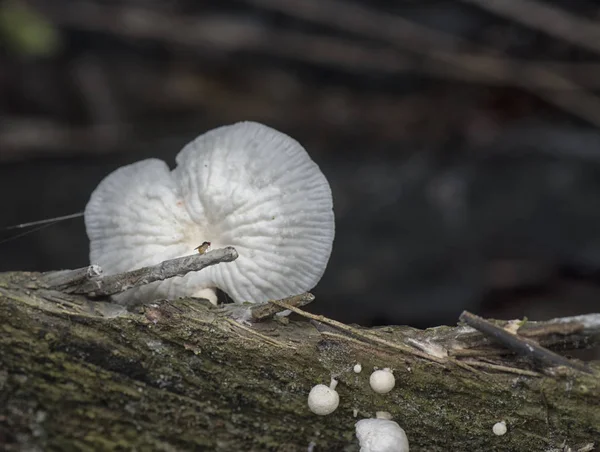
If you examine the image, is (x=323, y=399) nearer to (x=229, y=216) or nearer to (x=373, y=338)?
(x=373, y=338)

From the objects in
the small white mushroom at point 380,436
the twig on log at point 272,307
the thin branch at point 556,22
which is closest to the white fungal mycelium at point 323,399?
the small white mushroom at point 380,436

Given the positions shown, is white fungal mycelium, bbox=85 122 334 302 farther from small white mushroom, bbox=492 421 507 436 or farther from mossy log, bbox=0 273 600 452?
small white mushroom, bbox=492 421 507 436

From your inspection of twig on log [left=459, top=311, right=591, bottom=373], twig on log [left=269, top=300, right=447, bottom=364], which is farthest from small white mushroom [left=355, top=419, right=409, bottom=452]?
twig on log [left=459, top=311, right=591, bottom=373]

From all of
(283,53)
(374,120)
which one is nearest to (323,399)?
(374,120)

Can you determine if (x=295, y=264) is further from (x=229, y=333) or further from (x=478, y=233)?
(x=478, y=233)

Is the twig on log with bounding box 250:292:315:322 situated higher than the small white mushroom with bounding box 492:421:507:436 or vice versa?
the small white mushroom with bounding box 492:421:507:436
